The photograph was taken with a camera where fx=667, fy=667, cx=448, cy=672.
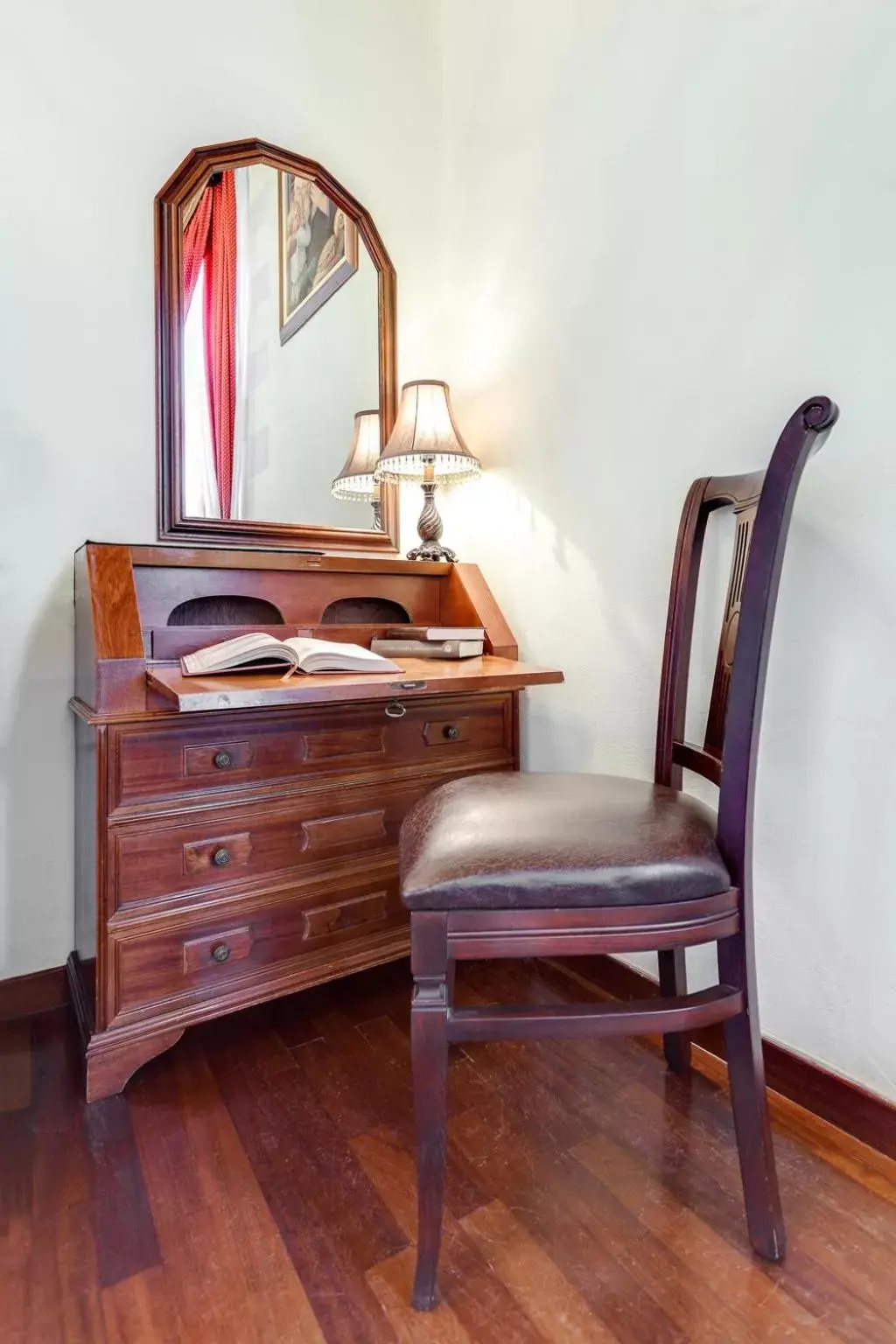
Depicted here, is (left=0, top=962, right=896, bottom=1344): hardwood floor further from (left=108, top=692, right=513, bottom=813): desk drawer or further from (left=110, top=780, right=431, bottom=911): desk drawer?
(left=108, top=692, right=513, bottom=813): desk drawer

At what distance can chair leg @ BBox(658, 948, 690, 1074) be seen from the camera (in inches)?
45.8

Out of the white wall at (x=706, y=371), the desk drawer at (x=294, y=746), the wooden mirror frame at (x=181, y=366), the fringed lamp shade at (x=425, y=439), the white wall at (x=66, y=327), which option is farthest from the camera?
the fringed lamp shade at (x=425, y=439)

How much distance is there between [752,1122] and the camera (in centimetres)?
86

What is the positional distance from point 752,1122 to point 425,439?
1485 mm

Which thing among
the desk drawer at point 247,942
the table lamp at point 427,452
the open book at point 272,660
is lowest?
the desk drawer at point 247,942

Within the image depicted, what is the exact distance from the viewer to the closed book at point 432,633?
1.50 metres

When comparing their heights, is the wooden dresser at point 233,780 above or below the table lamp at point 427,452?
below

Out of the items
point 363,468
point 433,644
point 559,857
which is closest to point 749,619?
point 559,857

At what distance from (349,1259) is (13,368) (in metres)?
1.70

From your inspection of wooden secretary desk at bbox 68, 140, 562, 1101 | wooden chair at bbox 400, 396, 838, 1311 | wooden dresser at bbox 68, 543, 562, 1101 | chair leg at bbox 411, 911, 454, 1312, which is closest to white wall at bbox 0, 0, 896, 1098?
wooden secretary desk at bbox 68, 140, 562, 1101

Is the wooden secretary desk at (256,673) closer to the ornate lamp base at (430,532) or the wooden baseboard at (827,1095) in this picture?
the ornate lamp base at (430,532)

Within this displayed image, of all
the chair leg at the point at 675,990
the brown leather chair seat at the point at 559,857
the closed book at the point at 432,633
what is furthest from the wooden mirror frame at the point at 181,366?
the chair leg at the point at 675,990

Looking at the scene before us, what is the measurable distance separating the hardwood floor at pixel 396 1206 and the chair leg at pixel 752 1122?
46 millimetres

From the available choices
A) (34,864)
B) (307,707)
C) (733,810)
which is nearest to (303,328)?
(307,707)
